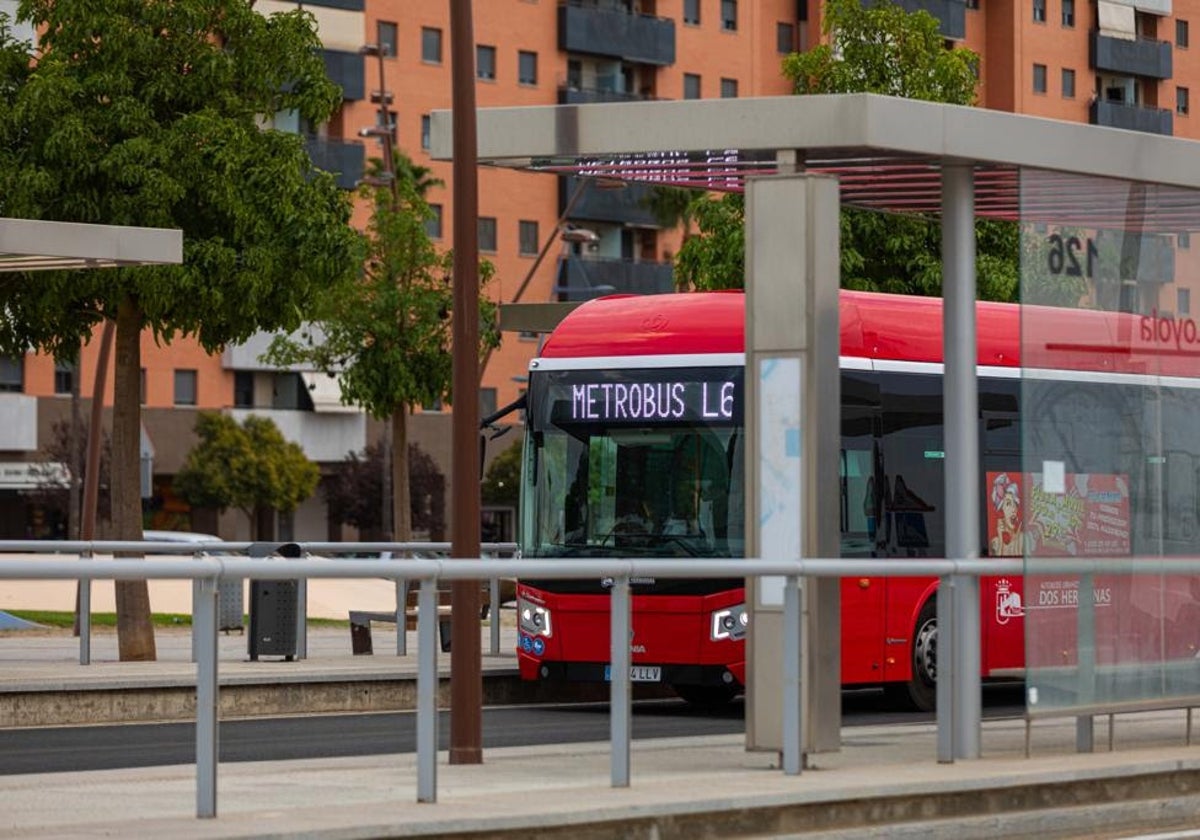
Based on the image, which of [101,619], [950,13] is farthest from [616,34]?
[101,619]

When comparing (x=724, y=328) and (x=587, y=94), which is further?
(x=587, y=94)

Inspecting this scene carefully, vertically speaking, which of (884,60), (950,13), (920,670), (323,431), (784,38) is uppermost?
(950,13)

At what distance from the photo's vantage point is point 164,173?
24641 millimetres

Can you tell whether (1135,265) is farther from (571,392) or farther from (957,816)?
(571,392)

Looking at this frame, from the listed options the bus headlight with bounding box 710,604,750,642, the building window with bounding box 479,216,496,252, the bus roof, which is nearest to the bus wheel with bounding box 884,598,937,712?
the bus headlight with bounding box 710,604,750,642

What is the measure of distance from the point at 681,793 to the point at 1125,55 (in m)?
80.8

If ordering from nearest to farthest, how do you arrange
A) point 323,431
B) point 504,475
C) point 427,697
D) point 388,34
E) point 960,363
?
point 427,697 → point 960,363 → point 504,475 → point 388,34 → point 323,431

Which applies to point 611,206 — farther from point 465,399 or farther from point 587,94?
point 465,399

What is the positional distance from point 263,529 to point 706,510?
207 ft

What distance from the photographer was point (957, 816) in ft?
38.7

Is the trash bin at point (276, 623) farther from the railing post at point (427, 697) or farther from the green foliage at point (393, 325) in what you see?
the green foliage at point (393, 325)

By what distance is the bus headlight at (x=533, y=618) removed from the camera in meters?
19.6

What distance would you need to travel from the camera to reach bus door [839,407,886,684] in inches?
770

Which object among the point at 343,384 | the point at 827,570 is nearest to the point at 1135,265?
the point at 827,570
